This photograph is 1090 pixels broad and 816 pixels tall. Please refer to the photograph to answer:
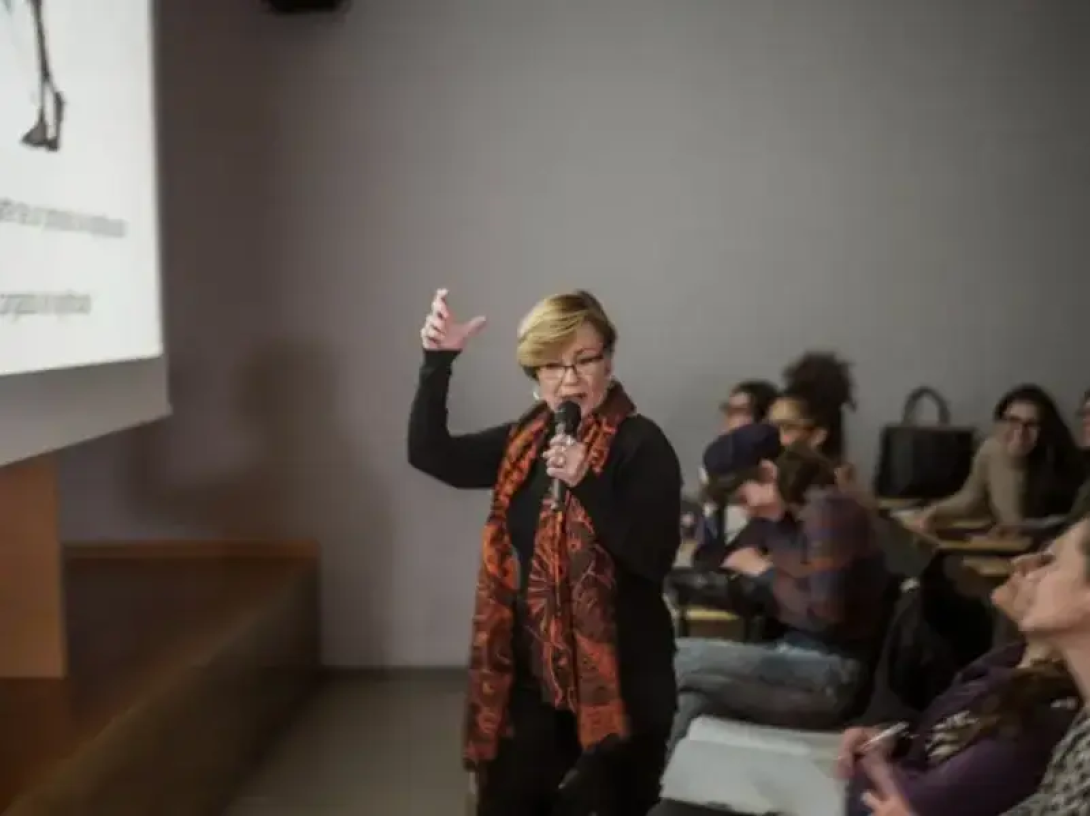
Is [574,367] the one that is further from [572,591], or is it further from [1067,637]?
[1067,637]

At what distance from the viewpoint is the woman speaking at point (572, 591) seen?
2023 millimetres

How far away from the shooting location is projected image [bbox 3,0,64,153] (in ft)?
7.74

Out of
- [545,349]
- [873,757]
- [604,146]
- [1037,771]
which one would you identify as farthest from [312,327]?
[1037,771]

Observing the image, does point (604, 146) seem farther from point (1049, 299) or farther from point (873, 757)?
point (873, 757)

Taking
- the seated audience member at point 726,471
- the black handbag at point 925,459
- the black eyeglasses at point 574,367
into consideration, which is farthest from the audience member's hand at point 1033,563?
the black handbag at point 925,459

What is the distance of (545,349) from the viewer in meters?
2.08

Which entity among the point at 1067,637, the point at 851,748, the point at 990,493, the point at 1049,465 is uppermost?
the point at 1067,637

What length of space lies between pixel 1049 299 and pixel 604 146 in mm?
1598

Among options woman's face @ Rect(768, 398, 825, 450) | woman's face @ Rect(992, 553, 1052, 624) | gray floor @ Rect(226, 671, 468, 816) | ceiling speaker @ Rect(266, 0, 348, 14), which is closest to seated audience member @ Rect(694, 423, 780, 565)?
woman's face @ Rect(768, 398, 825, 450)

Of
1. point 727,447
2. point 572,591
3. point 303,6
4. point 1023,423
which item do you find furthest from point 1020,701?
point 303,6

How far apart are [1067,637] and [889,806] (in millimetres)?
352

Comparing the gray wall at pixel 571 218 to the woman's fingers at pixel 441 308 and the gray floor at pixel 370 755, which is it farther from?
the woman's fingers at pixel 441 308

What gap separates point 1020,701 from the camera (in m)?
1.77

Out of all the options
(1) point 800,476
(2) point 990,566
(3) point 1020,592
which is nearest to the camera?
(3) point 1020,592
